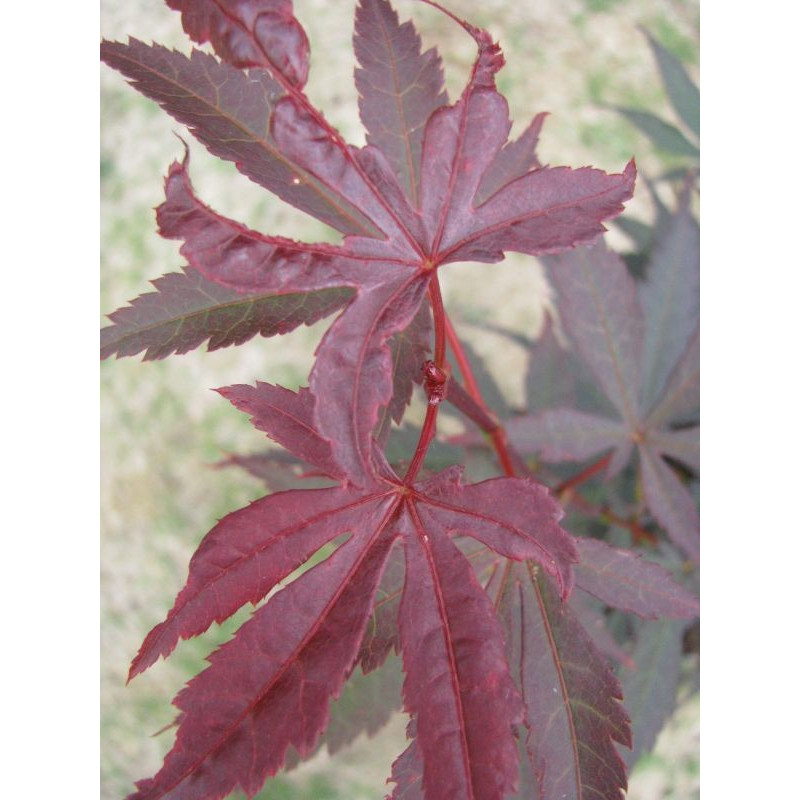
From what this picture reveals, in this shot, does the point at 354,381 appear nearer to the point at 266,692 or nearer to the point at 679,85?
the point at 266,692

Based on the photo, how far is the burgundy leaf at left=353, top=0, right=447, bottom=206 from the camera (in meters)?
0.53

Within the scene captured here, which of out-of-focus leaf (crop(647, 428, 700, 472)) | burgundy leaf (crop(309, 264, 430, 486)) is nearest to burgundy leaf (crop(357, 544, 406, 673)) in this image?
burgundy leaf (crop(309, 264, 430, 486))

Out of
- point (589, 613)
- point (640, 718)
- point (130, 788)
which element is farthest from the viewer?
point (130, 788)

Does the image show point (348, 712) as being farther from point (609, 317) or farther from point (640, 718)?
point (609, 317)

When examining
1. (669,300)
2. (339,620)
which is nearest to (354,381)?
(339,620)

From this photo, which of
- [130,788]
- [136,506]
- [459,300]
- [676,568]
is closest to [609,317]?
[676,568]

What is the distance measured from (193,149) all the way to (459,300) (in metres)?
0.50

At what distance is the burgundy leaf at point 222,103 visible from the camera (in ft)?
1.58

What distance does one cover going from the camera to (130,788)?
125cm

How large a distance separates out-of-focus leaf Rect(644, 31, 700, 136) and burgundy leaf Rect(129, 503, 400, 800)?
67 cm

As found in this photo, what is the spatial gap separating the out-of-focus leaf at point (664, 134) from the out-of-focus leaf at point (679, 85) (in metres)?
0.02

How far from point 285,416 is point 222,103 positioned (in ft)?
0.66

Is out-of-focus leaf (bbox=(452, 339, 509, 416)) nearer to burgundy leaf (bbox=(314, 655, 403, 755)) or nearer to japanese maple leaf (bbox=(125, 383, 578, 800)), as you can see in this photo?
burgundy leaf (bbox=(314, 655, 403, 755))

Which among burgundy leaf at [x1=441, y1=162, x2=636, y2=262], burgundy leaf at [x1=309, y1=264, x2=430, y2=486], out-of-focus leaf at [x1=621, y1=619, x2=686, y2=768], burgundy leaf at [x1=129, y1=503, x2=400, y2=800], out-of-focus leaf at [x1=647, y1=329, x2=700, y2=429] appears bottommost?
out-of-focus leaf at [x1=621, y1=619, x2=686, y2=768]
